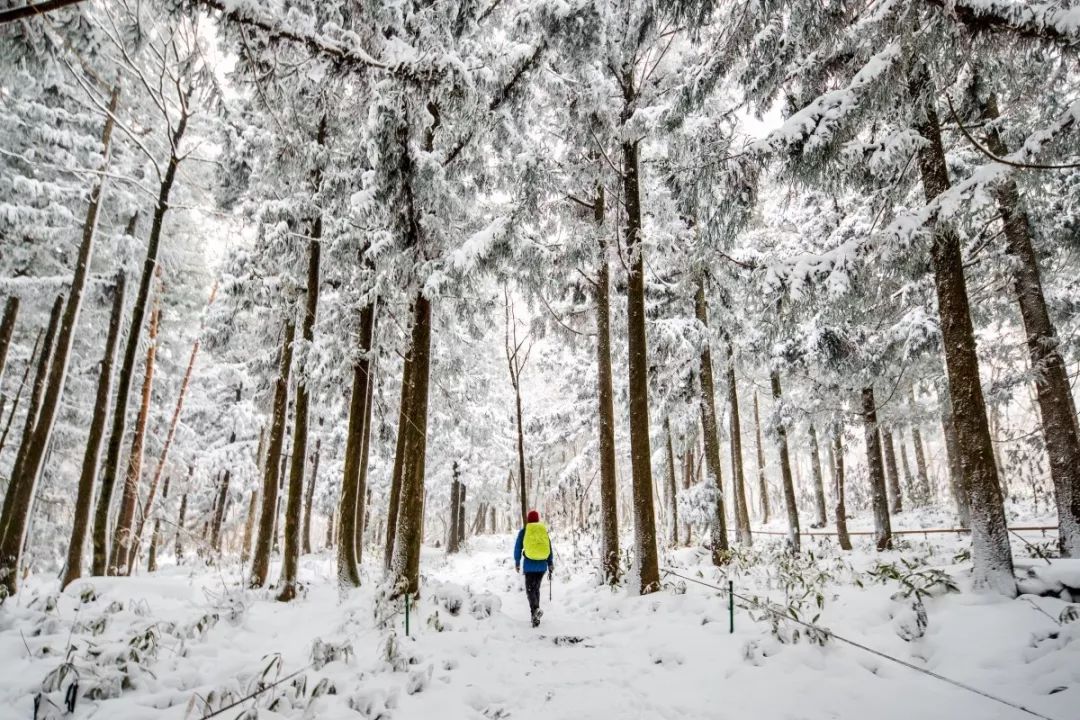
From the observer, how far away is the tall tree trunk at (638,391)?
8.88 metres

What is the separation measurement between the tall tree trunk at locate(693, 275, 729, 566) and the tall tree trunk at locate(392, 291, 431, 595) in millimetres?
6653

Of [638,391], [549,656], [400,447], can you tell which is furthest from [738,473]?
[549,656]

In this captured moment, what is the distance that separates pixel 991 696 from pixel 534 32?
9822mm

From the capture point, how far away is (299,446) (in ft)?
33.2

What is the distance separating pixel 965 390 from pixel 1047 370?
3.51 meters

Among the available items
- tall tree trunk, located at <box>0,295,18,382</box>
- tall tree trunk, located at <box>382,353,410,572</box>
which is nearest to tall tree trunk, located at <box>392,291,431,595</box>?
tall tree trunk, located at <box>382,353,410,572</box>

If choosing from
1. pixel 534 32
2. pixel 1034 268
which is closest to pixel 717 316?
pixel 1034 268

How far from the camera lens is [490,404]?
86.2 feet

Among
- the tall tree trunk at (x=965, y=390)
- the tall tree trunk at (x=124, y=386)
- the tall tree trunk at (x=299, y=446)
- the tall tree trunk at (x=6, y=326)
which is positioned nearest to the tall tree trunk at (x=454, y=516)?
the tall tree trunk at (x=299, y=446)

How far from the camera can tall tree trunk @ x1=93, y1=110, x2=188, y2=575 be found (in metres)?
9.09

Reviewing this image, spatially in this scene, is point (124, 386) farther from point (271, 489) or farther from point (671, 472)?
point (671, 472)

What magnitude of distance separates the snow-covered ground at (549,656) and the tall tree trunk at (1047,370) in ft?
11.0

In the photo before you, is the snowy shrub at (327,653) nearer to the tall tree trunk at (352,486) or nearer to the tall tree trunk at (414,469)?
the tall tree trunk at (414,469)

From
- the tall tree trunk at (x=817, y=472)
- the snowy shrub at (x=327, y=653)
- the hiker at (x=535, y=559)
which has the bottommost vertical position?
the snowy shrub at (x=327, y=653)
